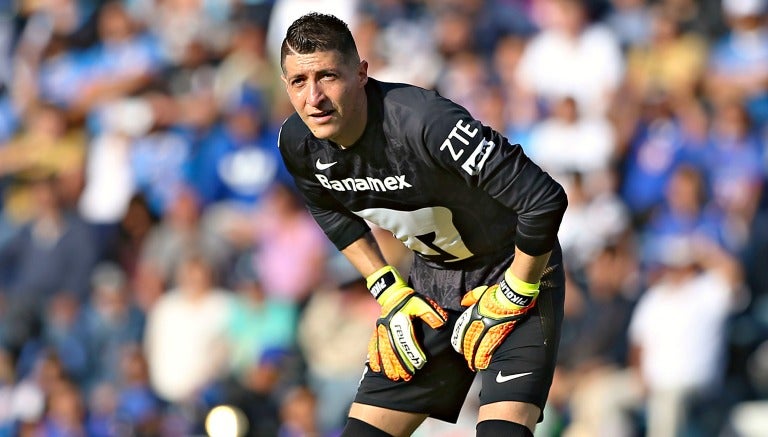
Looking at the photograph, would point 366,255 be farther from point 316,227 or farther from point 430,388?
point 316,227

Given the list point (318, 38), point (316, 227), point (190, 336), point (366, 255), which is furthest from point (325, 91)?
point (190, 336)

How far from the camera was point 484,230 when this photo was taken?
559 cm

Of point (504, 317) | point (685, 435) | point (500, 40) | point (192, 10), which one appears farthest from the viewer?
point (192, 10)

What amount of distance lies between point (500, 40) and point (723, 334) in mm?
4012

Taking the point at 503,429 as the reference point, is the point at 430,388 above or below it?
above

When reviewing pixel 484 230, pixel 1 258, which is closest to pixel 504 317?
pixel 484 230

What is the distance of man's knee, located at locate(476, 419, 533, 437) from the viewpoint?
5.23 meters

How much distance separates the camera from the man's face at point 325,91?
519 cm

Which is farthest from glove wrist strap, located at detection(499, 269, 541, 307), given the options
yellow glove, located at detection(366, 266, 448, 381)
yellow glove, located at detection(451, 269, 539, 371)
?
yellow glove, located at detection(366, 266, 448, 381)

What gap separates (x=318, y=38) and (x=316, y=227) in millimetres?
5888

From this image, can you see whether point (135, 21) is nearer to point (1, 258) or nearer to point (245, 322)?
point (1, 258)

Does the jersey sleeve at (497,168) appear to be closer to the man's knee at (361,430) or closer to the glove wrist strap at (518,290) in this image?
the glove wrist strap at (518,290)

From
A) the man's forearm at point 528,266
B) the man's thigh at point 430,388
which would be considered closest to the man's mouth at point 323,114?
the man's forearm at point 528,266

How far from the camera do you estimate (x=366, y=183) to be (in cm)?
546
